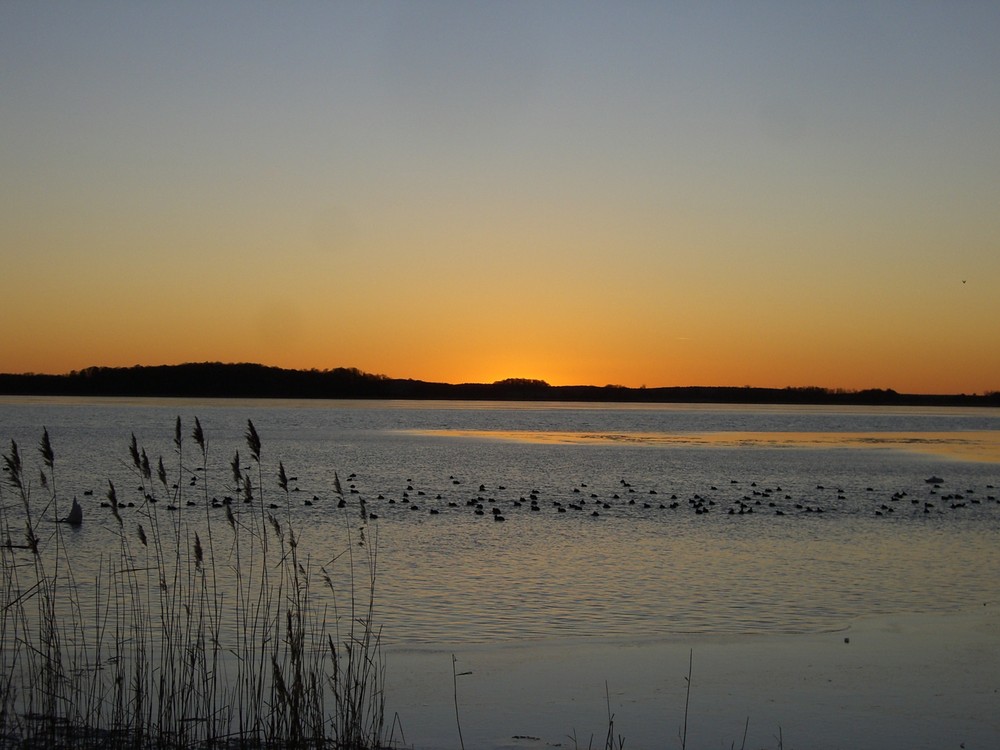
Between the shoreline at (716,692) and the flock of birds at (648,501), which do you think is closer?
the shoreline at (716,692)

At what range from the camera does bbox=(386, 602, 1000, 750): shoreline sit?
837 centimetres

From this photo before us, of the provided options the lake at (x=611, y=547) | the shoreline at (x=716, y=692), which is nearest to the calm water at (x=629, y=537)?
the lake at (x=611, y=547)

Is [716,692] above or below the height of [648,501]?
above

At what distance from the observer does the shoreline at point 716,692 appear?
837cm

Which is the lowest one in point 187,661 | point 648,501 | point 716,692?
point 648,501

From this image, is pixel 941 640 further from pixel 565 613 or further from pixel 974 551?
pixel 974 551

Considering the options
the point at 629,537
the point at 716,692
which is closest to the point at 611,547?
the point at 629,537

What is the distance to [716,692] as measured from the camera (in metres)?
9.66

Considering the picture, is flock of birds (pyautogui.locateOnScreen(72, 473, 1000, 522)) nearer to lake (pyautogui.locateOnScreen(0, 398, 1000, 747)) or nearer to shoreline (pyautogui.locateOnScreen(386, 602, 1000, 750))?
lake (pyautogui.locateOnScreen(0, 398, 1000, 747))

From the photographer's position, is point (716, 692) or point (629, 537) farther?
point (629, 537)

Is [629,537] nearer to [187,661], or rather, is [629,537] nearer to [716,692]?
[716,692]

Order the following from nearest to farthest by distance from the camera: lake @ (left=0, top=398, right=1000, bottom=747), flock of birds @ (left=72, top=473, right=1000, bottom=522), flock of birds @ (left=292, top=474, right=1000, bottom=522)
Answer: lake @ (left=0, top=398, right=1000, bottom=747)
flock of birds @ (left=72, top=473, right=1000, bottom=522)
flock of birds @ (left=292, top=474, right=1000, bottom=522)

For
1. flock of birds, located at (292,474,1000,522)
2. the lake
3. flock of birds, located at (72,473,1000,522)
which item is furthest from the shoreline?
flock of birds, located at (292,474,1000,522)

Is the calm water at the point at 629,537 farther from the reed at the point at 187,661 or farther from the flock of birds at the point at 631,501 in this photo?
the reed at the point at 187,661
